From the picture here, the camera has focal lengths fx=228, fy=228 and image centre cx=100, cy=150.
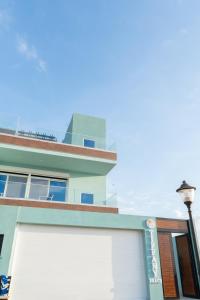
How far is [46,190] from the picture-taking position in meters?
13.3

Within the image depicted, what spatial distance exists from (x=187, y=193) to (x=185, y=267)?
8002 mm

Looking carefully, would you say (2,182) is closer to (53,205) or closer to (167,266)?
A: (53,205)

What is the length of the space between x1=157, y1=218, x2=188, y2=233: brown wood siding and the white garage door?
1522 mm

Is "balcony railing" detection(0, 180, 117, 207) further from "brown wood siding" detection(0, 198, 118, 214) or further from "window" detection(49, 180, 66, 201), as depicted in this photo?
"brown wood siding" detection(0, 198, 118, 214)

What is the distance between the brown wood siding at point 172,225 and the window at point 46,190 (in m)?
5.64

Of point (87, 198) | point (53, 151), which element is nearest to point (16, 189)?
point (53, 151)

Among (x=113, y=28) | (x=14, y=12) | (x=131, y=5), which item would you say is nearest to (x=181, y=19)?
(x=131, y=5)

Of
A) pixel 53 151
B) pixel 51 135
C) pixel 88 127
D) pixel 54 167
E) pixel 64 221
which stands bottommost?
pixel 64 221

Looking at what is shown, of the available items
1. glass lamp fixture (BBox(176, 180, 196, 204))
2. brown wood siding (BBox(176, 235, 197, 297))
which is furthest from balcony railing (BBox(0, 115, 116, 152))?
glass lamp fixture (BBox(176, 180, 196, 204))

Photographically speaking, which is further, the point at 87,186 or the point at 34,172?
the point at 87,186

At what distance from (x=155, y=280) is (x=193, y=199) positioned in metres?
6.07

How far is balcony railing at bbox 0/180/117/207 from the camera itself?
1266 cm

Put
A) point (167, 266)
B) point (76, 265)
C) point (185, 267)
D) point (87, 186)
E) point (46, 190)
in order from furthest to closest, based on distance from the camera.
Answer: point (87, 186)
point (46, 190)
point (185, 267)
point (167, 266)
point (76, 265)

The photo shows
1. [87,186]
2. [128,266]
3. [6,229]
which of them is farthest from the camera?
[87,186]
